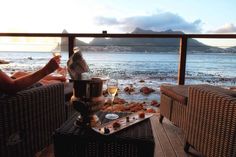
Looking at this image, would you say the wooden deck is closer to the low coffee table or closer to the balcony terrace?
the balcony terrace

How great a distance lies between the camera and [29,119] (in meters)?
1.64

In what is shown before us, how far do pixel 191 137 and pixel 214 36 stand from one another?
187 cm

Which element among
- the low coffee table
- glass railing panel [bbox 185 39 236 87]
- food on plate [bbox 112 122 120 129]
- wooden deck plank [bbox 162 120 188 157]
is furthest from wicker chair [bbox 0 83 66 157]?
glass railing panel [bbox 185 39 236 87]

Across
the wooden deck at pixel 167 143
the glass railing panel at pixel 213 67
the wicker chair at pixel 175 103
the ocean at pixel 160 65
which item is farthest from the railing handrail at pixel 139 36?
the glass railing panel at pixel 213 67

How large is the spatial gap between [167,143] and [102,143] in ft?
3.74

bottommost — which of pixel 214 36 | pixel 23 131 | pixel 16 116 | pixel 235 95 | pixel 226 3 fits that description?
pixel 23 131

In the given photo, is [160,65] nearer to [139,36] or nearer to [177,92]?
[139,36]


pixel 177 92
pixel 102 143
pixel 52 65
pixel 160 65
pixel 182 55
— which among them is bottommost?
pixel 102 143

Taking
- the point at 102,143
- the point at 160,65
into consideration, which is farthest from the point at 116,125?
the point at 160,65

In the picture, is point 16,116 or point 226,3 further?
point 226,3

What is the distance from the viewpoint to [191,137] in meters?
2.04

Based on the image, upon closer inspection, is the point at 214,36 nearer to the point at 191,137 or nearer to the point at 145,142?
the point at 191,137

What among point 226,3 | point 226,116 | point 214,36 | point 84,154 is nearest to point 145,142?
point 84,154

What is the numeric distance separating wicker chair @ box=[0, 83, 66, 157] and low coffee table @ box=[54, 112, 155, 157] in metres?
0.30
